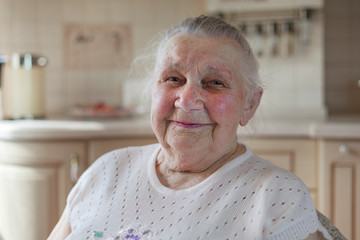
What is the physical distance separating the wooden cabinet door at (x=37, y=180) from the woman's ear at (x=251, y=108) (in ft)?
4.02

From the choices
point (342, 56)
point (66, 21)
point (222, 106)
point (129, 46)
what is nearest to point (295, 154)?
point (342, 56)

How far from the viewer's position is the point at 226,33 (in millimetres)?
1114

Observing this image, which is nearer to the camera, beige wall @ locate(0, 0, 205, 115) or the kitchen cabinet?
the kitchen cabinet

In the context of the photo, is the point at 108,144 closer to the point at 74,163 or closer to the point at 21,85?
the point at 74,163

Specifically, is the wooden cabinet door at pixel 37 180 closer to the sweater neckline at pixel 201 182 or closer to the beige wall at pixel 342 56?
the sweater neckline at pixel 201 182

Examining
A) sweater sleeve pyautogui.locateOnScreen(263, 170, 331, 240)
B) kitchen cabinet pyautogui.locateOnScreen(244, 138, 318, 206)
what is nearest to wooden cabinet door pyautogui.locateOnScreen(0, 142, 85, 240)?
kitchen cabinet pyautogui.locateOnScreen(244, 138, 318, 206)

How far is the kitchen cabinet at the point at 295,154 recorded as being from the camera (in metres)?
2.15

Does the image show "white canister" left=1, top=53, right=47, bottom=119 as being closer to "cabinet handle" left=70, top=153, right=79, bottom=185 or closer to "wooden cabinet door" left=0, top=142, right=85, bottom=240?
"wooden cabinet door" left=0, top=142, right=85, bottom=240

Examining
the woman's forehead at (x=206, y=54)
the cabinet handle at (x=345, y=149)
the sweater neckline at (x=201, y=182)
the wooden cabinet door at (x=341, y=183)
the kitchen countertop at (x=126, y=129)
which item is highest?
the woman's forehead at (x=206, y=54)

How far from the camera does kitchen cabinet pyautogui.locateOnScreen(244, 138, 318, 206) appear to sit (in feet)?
7.07

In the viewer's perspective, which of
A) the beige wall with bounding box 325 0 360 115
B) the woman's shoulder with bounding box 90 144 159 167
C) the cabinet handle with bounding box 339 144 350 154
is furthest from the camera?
the beige wall with bounding box 325 0 360 115

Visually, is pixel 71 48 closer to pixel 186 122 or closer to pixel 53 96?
pixel 53 96

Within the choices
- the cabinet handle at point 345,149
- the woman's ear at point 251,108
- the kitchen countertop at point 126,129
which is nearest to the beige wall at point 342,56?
the kitchen countertop at point 126,129

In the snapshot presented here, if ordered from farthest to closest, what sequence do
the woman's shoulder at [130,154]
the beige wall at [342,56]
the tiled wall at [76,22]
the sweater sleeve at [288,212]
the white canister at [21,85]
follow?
the tiled wall at [76,22] < the beige wall at [342,56] < the white canister at [21,85] < the woman's shoulder at [130,154] < the sweater sleeve at [288,212]
